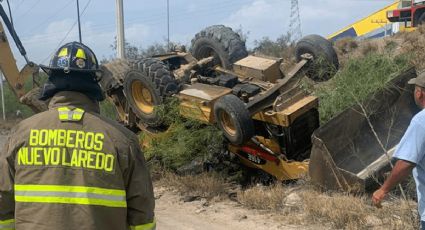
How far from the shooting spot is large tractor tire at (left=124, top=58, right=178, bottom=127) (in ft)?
27.1

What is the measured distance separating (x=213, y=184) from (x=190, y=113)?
110cm

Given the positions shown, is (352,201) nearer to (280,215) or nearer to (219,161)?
(280,215)

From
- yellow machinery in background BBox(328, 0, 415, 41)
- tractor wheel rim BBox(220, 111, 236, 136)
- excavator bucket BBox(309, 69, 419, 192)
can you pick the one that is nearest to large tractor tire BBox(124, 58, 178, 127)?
tractor wheel rim BBox(220, 111, 236, 136)

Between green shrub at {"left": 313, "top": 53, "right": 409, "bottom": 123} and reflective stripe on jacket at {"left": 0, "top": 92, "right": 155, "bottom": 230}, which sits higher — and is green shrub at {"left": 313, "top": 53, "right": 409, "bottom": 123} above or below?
below

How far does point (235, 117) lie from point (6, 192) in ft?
14.7

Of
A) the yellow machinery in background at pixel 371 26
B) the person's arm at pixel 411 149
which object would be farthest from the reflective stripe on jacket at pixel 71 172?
the yellow machinery in background at pixel 371 26

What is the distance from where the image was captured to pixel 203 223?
21.0ft

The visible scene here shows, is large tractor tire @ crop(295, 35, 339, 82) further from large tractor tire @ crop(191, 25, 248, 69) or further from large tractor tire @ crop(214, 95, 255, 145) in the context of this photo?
large tractor tire @ crop(214, 95, 255, 145)

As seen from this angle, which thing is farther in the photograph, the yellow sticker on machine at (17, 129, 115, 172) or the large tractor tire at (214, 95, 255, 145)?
the large tractor tire at (214, 95, 255, 145)

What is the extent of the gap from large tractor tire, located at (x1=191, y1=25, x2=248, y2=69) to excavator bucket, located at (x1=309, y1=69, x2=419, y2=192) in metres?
2.86

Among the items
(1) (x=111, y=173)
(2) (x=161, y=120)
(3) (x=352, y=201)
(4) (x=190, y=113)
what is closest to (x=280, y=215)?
(3) (x=352, y=201)

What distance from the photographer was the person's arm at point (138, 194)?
2.46m

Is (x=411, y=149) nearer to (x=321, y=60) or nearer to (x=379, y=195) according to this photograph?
(x=379, y=195)

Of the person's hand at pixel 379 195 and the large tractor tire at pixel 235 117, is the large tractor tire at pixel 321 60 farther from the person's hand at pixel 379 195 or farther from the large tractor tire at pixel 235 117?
the person's hand at pixel 379 195
